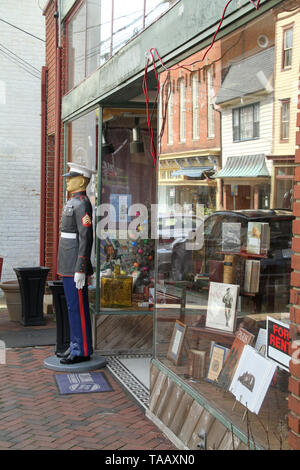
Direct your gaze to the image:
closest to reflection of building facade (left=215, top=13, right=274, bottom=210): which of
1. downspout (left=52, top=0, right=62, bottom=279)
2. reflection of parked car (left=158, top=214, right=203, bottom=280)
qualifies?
reflection of parked car (left=158, top=214, right=203, bottom=280)

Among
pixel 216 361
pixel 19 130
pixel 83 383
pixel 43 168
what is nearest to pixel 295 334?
pixel 216 361

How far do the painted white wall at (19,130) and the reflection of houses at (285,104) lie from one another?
8.56m

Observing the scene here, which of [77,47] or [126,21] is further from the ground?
[77,47]

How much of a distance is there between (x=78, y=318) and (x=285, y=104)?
356 cm

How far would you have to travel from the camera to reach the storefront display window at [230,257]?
3434 mm

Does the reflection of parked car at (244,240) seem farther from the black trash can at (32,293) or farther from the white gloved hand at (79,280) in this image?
the black trash can at (32,293)

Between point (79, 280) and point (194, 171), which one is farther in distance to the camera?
point (79, 280)

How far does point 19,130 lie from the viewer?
37.4 ft

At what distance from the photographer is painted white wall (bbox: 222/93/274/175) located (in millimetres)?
3509

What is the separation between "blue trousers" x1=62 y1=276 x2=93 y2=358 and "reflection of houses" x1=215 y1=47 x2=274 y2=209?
2.46 m

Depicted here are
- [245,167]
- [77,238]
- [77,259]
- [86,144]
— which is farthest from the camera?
[86,144]

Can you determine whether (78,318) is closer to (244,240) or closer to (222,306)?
(222,306)
